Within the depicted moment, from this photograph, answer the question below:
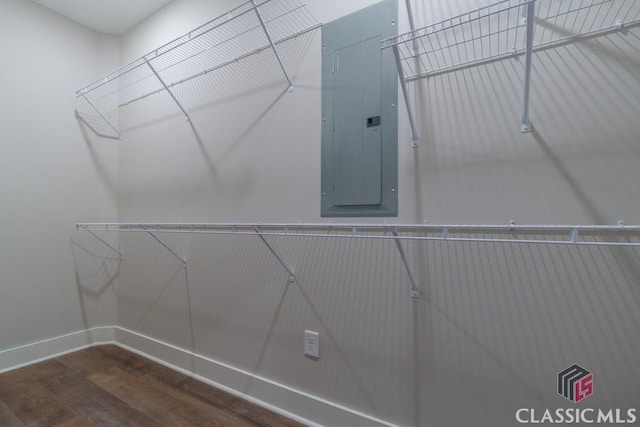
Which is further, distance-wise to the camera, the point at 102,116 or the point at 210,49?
the point at 102,116

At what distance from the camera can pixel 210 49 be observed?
179cm

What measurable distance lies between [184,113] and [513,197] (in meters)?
1.90

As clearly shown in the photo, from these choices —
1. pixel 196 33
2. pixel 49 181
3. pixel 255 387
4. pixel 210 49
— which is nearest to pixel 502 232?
pixel 255 387

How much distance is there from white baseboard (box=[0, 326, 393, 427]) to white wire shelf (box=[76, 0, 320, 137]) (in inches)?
58.9

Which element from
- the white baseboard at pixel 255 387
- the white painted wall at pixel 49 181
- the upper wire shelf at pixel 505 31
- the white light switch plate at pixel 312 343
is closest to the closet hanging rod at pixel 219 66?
the white painted wall at pixel 49 181

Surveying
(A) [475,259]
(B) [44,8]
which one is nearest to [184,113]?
(B) [44,8]

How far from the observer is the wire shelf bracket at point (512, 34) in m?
0.87

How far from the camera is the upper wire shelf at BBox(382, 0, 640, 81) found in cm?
88

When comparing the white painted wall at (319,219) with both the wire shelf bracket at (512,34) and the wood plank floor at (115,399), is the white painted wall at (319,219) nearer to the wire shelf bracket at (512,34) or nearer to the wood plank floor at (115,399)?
the wire shelf bracket at (512,34)

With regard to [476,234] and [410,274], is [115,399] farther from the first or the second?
[476,234]

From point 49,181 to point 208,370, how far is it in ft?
5.72

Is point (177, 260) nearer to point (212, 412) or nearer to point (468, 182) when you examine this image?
point (212, 412)

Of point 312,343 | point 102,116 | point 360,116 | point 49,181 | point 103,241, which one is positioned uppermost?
point 102,116

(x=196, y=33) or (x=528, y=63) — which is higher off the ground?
(x=196, y=33)
